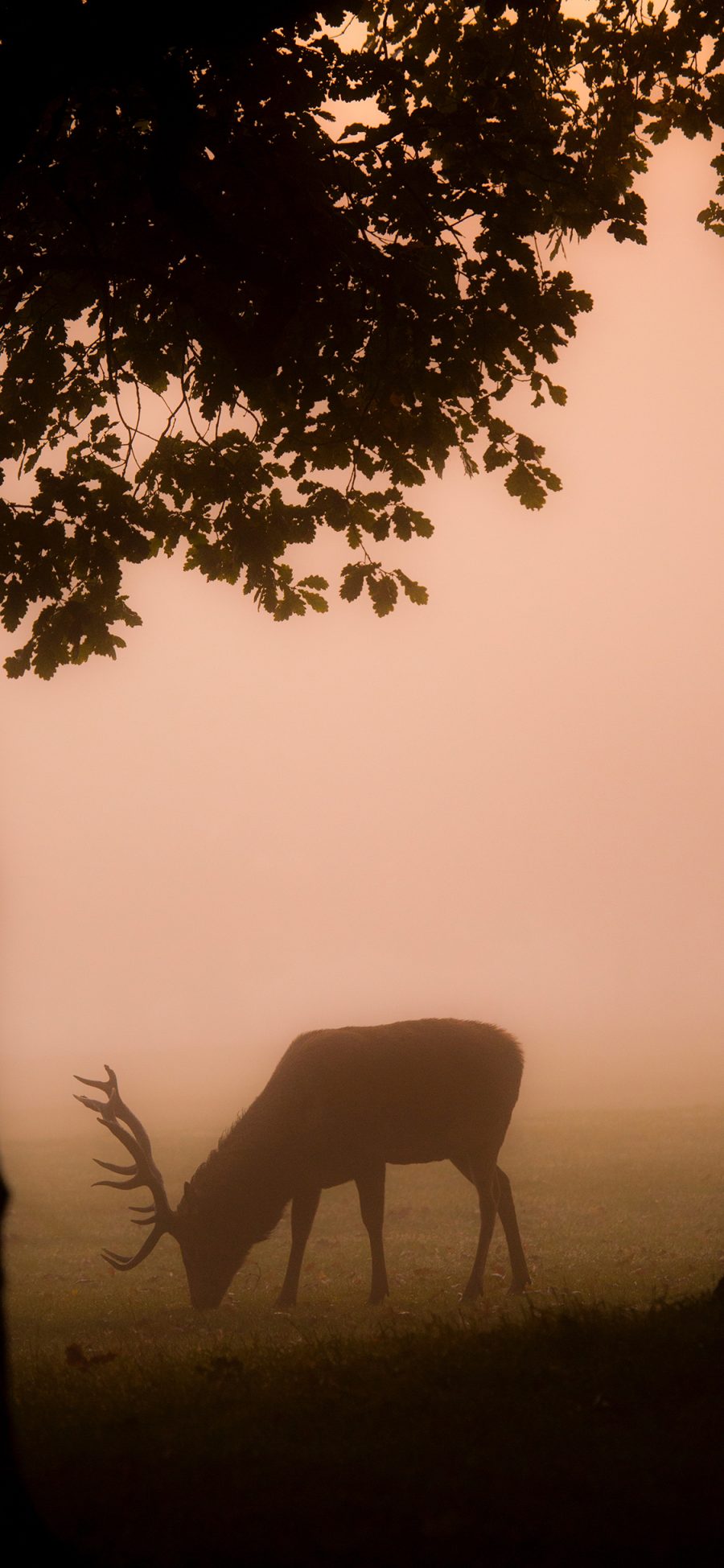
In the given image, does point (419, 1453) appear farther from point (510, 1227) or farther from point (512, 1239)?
point (510, 1227)

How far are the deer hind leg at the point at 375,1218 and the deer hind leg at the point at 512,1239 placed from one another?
1.53 meters

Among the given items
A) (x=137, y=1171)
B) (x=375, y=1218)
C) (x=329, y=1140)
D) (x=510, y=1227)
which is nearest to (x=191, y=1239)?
(x=137, y=1171)

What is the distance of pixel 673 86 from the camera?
10.6m

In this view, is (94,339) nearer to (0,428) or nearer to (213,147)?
(0,428)

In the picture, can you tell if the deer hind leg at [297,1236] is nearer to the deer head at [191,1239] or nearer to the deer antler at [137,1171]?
the deer head at [191,1239]

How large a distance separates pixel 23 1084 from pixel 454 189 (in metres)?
64.2

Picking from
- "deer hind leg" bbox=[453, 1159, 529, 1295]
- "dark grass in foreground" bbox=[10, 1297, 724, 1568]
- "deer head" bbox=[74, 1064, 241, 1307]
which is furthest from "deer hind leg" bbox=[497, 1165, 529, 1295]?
"dark grass in foreground" bbox=[10, 1297, 724, 1568]

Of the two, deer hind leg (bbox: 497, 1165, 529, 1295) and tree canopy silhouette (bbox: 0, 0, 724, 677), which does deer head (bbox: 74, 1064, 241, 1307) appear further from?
tree canopy silhouette (bbox: 0, 0, 724, 677)

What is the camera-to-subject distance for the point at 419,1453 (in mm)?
6207

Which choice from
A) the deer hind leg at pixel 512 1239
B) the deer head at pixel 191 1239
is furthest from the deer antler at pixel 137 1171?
the deer hind leg at pixel 512 1239

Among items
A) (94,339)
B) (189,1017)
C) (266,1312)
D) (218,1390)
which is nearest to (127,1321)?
(266,1312)

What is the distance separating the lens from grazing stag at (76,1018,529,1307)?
1505 centimetres

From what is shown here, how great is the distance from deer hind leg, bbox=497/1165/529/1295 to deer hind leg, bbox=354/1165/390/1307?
153 cm

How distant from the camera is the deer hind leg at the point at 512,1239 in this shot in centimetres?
1398
